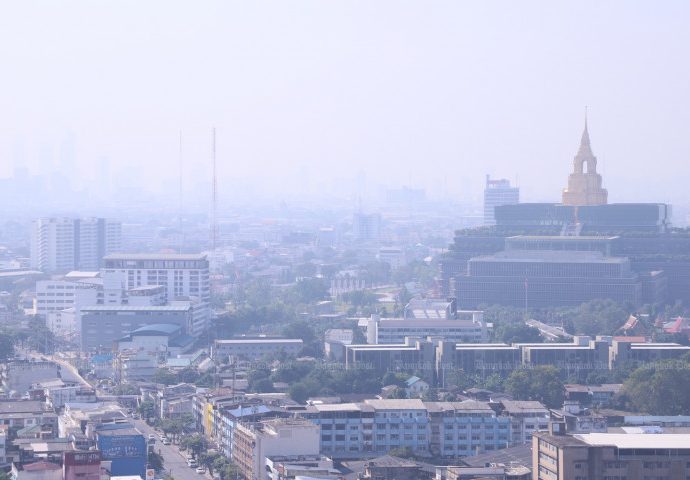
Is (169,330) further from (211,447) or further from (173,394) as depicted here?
(211,447)

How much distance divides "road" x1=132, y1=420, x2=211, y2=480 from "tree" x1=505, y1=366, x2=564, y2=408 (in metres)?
4.76

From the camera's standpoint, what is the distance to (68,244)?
48.6 m

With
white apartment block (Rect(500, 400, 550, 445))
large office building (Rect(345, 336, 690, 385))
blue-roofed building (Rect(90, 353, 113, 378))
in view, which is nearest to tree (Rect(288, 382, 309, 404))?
large office building (Rect(345, 336, 690, 385))

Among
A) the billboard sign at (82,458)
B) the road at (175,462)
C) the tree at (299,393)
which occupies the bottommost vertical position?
the road at (175,462)

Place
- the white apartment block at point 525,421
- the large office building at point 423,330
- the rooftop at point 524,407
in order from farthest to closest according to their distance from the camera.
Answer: the large office building at point 423,330 → the rooftop at point 524,407 → the white apartment block at point 525,421

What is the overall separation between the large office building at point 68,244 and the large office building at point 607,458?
33.9 meters

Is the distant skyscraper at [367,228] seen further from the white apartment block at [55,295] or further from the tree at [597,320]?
the tree at [597,320]

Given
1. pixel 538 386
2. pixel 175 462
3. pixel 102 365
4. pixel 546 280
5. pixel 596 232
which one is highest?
pixel 596 232

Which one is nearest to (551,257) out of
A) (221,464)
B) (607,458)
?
(221,464)

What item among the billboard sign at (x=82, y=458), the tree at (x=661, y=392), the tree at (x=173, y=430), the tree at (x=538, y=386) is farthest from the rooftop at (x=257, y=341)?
the billboard sign at (x=82, y=458)

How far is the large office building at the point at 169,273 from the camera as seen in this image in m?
34.0

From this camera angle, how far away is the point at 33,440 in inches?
685

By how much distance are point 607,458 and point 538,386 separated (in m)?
7.49

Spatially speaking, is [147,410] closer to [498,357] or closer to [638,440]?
[498,357]
